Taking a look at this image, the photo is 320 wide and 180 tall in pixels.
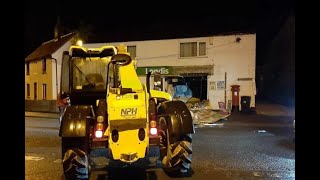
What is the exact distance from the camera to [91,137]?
26.1 ft

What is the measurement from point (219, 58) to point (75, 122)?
2148 centimetres

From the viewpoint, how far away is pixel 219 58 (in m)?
28.2

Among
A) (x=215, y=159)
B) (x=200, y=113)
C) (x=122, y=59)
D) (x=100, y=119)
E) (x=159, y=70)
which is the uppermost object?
(x=159, y=70)

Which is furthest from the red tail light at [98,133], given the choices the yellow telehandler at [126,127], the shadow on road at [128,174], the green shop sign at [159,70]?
the green shop sign at [159,70]

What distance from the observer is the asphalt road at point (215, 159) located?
867 cm

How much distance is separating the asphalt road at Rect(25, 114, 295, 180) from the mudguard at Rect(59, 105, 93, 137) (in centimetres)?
135

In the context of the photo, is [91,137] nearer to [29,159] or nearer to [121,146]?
[121,146]

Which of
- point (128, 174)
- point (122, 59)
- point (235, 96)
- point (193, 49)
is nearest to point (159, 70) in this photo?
point (193, 49)

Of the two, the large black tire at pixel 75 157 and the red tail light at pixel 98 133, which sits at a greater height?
the red tail light at pixel 98 133

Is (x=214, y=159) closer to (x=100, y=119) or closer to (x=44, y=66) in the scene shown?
(x=100, y=119)

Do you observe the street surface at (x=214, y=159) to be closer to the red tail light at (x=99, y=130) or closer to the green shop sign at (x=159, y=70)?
the red tail light at (x=99, y=130)

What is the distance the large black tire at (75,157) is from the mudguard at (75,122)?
22 centimetres

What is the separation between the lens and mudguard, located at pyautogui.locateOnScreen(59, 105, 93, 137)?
758cm
